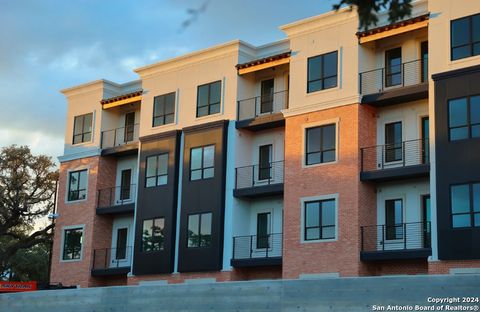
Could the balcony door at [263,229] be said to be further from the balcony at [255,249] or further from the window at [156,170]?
the window at [156,170]

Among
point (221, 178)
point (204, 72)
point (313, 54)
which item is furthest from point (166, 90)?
point (313, 54)

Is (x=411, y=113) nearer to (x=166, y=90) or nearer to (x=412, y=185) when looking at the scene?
(x=412, y=185)

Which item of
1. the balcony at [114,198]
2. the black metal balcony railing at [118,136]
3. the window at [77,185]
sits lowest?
the balcony at [114,198]

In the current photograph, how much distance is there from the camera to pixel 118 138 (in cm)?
4766

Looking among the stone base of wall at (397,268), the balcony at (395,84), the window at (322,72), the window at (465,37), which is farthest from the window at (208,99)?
the window at (465,37)

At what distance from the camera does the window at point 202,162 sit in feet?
133

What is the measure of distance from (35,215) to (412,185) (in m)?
31.7

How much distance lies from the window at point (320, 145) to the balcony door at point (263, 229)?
4.36m

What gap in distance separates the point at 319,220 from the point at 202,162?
8.01m

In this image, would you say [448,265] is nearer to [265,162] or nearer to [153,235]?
[265,162]

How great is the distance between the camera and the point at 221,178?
1570 inches

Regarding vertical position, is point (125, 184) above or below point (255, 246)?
above

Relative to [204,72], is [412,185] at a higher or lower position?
lower

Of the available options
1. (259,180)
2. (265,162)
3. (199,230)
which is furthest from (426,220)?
(199,230)
